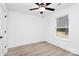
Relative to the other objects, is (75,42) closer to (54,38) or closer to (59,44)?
(59,44)

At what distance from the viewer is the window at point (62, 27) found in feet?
10.7

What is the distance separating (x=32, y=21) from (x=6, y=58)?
13.1ft

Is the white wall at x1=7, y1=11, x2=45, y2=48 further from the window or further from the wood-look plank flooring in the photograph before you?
the window

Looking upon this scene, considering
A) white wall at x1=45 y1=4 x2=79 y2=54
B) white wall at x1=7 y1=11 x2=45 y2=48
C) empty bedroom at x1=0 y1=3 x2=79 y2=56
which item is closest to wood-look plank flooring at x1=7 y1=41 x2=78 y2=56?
empty bedroom at x1=0 y1=3 x2=79 y2=56

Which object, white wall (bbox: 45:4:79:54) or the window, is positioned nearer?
white wall (bbox: 45:4:79:54)

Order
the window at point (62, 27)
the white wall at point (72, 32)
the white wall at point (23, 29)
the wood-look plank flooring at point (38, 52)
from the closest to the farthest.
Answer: the wood-look plank flooring at point (38, 52), the white wall at point (72, 32), the window at point (62, 27), the white wall at point (23, 29)

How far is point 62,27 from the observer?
3.56 meters

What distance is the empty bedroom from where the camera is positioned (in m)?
2.60

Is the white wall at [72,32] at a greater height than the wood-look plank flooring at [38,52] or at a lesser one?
greater

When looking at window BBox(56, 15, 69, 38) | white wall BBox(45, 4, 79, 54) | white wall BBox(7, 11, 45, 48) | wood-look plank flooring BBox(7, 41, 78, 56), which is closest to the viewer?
wood-look plank flooring BBox(7, 41, 78, 56)

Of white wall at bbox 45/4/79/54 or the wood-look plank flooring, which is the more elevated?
white wall at bbox 45/4/79/54

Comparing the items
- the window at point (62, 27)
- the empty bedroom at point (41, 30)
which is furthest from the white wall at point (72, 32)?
the window at point (62, 27)

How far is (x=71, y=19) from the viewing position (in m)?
2.84

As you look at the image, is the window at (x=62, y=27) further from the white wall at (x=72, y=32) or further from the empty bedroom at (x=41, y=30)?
the white wall at (x=72, y=32)
